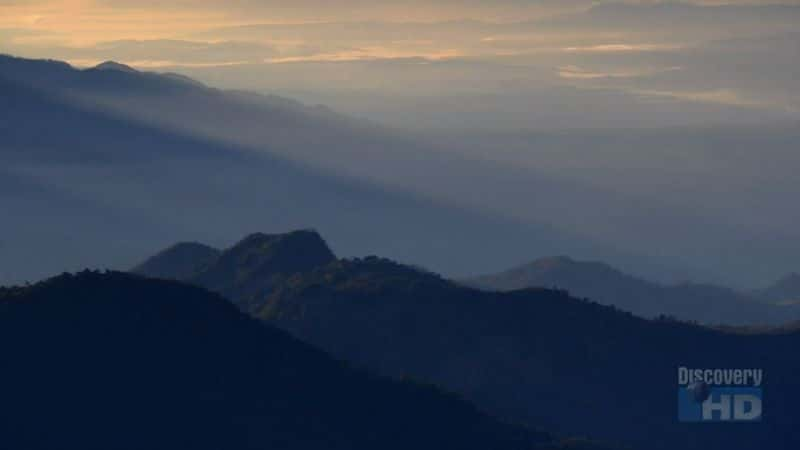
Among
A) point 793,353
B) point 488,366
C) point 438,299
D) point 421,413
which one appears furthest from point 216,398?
point 793,353

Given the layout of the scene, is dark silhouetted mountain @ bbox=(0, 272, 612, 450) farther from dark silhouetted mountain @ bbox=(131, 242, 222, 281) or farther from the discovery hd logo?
dark silhouetted mountain @ bbox=(131, 242, 222, 281)

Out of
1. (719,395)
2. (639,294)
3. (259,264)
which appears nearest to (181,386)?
(719,395)

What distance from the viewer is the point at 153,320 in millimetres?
71312

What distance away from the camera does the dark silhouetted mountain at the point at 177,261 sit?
452ft

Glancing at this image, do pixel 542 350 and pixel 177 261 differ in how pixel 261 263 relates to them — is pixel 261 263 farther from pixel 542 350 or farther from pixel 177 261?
pixel 542 350

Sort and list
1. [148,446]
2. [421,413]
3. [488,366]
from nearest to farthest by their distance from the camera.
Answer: [148,446], [421,413], [488,366]

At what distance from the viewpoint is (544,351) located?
94438mm

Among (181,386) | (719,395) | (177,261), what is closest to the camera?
(181,386)

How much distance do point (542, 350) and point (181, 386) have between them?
31414 millimetres

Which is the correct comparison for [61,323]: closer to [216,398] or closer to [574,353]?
[216,398]

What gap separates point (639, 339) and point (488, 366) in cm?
1017

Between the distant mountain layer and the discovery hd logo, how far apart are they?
0.60 meters

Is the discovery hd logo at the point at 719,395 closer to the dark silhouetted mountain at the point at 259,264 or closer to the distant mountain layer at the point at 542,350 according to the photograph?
the distant mountain layer at the point at 542,350

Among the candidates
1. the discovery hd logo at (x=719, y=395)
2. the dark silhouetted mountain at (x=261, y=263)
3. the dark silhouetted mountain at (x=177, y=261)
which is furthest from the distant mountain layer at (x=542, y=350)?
the dark silhouetted mountain at (x=177, y=261)
